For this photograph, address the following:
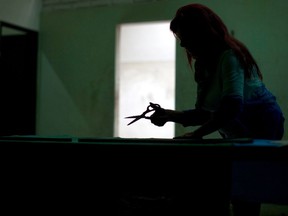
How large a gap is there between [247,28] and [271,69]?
41cm

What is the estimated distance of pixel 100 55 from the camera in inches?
170

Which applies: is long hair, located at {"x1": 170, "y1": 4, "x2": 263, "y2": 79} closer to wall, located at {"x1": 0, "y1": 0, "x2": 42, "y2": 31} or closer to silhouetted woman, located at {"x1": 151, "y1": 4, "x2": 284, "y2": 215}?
silhouetted woman, located at {"x1": 151, "y1": 4, "x2": 284, "y2": 215}

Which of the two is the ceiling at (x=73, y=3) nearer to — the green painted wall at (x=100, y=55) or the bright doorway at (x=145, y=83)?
the green painted wall at (x=100, y=55)

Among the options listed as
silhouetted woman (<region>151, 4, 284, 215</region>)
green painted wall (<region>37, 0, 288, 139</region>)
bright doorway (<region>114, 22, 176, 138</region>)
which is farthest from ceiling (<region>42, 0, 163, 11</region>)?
bright doorway (<region>114, 22, 176, 138</region>)

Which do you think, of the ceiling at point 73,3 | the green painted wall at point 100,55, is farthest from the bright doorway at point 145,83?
the green painted wall at point 100,55

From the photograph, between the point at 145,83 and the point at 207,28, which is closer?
the point at 207,28

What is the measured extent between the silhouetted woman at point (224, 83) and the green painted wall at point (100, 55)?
1767mm

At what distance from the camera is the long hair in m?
1.87

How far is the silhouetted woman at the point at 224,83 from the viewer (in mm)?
1805

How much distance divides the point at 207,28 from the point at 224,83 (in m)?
0.25

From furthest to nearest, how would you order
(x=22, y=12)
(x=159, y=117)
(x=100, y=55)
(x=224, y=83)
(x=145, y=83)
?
(x=145, y=83) < (x=22, y=12) < (x=100, y=55) < (x=159, y=117) < (x=224, y=83)

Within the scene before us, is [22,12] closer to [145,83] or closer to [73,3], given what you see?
[73,3]

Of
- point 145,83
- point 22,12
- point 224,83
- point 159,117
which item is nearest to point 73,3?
point 22,12

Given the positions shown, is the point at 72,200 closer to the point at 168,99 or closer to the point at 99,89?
the point at 99,89
